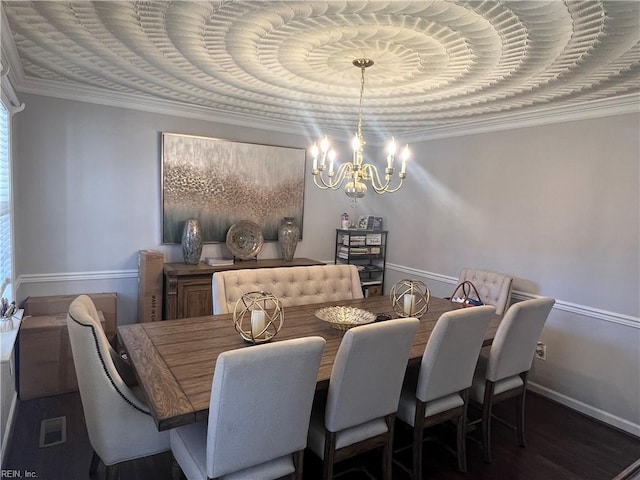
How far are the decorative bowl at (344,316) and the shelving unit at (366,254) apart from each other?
2.07 meters

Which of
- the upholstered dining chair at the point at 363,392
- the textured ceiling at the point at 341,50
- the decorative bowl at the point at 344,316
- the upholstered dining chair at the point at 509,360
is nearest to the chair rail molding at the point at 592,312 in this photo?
the upholstered dining chair at the point at 509,360

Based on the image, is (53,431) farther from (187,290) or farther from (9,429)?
(187,290)

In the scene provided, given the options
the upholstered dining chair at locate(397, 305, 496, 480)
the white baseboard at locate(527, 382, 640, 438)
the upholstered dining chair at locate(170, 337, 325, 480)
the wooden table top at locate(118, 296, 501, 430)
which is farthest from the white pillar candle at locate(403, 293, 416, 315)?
the white baseboard at locate(527, 382, 640, 438)

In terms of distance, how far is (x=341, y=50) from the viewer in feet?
7.48

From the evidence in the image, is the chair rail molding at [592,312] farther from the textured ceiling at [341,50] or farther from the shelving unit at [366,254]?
the shelving unit at [366,254]

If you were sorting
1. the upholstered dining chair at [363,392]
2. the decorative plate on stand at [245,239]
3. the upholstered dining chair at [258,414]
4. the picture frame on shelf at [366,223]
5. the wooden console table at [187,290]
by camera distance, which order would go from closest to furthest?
1. the upholstered dining chair at [258,414]
2. the upholstered dining chair at [363,392]
3. the wooden console table at [187,290]
4. the decorative plate on stand at [245,239]
5. the picture frame on shelf at [366,223]

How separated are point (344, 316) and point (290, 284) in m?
0.68

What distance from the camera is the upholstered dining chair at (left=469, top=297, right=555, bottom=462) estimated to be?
2.27 meters

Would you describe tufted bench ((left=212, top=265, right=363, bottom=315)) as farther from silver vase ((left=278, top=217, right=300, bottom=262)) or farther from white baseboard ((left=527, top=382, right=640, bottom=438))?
white baseboard ((left=527, top=382, right=640, bottom=438))

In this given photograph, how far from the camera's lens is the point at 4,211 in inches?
98.7

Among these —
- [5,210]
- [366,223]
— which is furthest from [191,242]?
[366,223]

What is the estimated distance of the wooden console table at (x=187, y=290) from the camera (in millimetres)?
3516

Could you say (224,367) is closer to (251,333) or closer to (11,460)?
(251,333)

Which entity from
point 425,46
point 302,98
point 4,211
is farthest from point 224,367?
point 302,98
